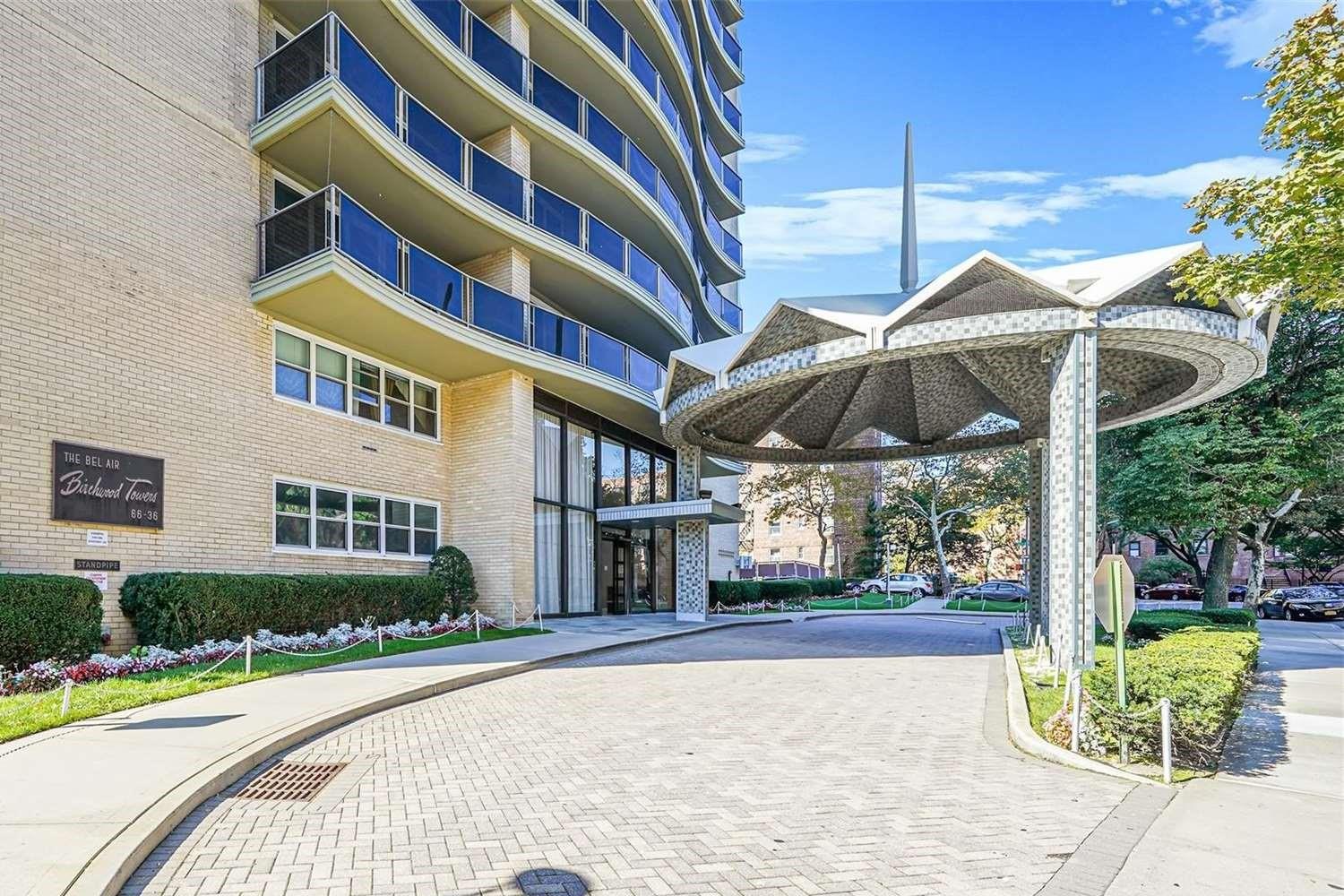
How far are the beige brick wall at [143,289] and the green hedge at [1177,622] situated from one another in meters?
16.9

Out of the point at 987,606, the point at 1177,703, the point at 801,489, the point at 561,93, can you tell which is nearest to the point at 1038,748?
the point at 1177,703

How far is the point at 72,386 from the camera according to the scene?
11.7 meters

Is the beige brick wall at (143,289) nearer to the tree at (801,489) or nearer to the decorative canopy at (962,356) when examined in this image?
the decorative canopy at (962,356)

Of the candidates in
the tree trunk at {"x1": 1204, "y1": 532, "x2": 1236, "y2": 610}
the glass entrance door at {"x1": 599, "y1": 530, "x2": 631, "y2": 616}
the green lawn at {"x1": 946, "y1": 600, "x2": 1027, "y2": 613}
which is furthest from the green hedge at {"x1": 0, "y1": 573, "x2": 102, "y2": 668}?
the green lawn at {"x1": 946, "y1": 600, "x2": 1027, "y2": 613}

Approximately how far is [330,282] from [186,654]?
647 cm

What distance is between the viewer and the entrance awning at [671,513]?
21.7 meters

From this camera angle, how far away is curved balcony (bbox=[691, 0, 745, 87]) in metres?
32.4

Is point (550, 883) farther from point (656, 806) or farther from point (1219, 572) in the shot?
point (1219, 572)

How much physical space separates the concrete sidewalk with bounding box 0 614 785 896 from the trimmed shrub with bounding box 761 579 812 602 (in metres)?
24.7

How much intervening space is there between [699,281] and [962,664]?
17906mm

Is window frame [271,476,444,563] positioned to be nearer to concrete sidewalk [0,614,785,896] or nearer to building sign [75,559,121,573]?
building sign [75,559,121,573]

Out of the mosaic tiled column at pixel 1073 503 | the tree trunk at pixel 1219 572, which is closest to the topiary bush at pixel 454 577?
the mosaic tiled column at pixel 1073 503

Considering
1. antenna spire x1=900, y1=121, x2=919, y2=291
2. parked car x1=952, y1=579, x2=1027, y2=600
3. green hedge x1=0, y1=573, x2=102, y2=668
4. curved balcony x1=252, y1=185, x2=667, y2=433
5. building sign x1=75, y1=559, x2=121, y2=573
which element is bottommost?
parked car x1=952, y1=579, x2=1027, y2=600

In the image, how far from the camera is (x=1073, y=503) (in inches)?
496
